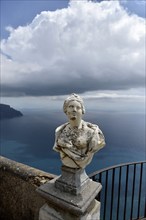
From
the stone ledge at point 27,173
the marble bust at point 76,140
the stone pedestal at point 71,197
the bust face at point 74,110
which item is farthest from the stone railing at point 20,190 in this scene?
the bust face at point 74,110

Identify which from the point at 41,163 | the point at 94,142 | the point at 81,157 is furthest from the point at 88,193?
the point at 41,163

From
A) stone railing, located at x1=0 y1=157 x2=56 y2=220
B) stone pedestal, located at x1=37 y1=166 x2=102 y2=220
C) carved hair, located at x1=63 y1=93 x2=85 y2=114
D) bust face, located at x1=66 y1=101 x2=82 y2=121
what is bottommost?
stone railing, located at x1=0 y1=157 x2=56 y2=220

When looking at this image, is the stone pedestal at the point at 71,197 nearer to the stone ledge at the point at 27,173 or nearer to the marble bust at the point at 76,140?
the marble bust at the point at 76,140

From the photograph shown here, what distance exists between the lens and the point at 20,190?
3.07 meters

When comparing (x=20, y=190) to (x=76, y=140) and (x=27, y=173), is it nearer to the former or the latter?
(x=27, y=173)

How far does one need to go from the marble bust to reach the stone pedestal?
6.1 inches

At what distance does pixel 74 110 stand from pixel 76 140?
300 millimetres

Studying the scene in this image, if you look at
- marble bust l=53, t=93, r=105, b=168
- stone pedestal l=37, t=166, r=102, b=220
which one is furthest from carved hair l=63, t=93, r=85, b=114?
stone pedestal l=37, t=166, r=102, b=220

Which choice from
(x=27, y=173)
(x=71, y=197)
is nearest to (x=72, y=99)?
(x=71, y=197)

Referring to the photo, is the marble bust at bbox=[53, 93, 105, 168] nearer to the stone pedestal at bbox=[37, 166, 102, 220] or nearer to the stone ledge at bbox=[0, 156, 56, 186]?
the stone pedestal at bbox=[37, 166, 102, 220]

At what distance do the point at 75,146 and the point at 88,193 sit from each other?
523mm

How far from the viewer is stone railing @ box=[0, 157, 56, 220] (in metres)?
2.91

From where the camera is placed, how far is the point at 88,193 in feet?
6.30

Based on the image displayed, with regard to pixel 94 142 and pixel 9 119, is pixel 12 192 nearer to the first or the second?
pixel 94 142
